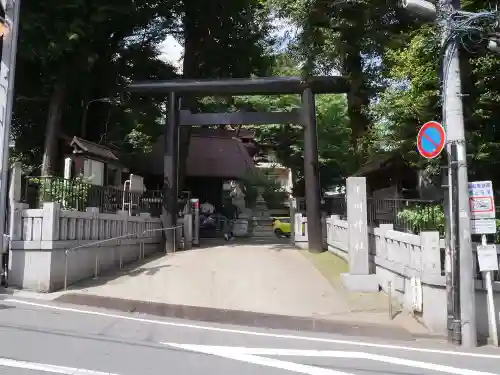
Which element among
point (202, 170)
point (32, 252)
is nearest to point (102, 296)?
point (32, 252)

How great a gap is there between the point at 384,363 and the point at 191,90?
1343 cm

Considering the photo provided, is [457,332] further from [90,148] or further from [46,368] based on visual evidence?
[90,148]

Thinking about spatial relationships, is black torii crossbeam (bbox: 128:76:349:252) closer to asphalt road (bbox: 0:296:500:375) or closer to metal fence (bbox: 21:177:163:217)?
metal fence (bbox: 21:177:163:217)

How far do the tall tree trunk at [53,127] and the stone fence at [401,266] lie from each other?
10.8m

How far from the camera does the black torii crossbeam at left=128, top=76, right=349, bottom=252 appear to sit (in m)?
17.0

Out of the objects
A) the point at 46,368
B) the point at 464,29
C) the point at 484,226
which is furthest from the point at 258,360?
the point at 464,29

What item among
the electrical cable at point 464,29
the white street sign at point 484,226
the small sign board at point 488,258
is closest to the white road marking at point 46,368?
the small sign board at point 488,258

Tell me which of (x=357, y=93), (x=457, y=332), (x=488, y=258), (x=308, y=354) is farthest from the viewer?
(x=357, y=93)

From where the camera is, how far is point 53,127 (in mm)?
18594

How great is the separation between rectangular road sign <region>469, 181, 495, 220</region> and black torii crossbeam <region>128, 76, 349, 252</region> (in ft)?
27.8

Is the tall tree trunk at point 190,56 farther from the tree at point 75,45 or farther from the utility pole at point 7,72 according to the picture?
the utility pole at point 7,72

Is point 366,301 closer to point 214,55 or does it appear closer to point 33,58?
point 33,58

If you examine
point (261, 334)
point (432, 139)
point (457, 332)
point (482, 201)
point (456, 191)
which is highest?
point (432, 139)

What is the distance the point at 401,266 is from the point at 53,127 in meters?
13.8
